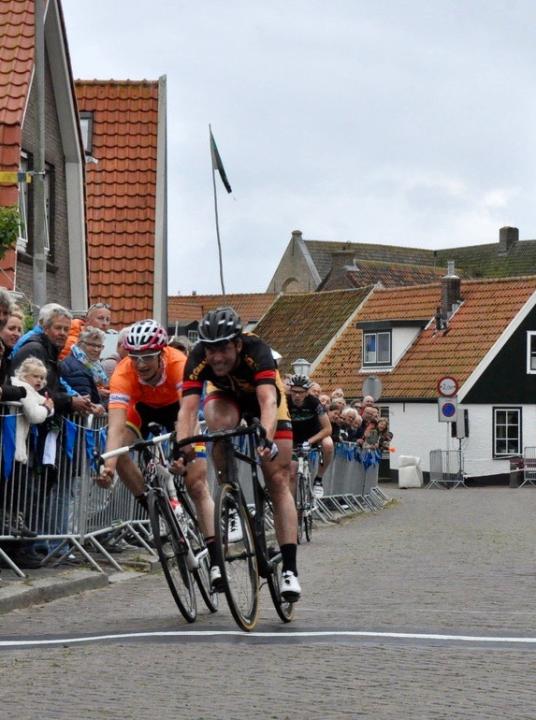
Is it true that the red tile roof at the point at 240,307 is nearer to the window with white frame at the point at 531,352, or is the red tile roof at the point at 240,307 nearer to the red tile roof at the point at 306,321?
the red tile roof at the point at 306,321

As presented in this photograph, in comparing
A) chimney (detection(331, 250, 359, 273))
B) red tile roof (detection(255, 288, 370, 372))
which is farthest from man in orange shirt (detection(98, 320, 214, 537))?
chimney (detection(331, 250, 359, 273))

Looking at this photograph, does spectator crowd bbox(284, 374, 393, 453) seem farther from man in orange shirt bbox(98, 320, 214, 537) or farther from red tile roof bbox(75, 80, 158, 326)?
man in orange shirt bbox(98, 320, 214, 537)

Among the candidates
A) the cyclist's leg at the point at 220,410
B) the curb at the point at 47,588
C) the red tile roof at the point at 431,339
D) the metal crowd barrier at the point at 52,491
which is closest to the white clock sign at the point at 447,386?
the red tile roof at the point at 431,339

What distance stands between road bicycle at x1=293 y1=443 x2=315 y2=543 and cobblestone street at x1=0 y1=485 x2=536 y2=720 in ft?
14.6

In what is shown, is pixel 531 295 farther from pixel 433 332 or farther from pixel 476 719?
pixel 476 719

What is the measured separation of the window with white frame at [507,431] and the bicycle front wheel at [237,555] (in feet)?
A: 184

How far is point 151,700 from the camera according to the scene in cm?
714

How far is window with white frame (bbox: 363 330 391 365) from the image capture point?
69.6 metres

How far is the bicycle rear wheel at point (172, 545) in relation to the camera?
10.1 metres

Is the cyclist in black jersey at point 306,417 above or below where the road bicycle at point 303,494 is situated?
above

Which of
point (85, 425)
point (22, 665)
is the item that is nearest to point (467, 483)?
point (85, 425)

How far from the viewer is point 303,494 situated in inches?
742

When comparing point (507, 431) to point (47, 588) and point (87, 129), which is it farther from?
point (47, 588)

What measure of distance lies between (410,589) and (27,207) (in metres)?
14.6
